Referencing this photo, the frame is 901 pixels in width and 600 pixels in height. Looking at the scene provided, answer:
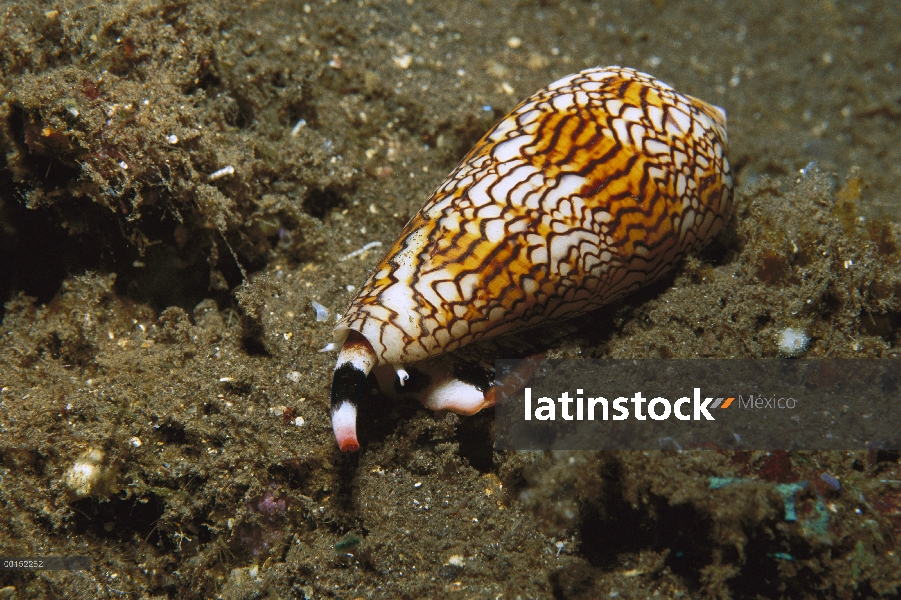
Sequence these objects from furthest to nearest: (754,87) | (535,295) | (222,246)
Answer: (754,87)
(222,246)
(535,295)

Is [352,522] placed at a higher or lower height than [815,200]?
lower

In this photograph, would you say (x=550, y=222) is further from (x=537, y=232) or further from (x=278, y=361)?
(x=278, y=361)

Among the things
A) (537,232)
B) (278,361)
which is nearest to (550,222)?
(537,232)

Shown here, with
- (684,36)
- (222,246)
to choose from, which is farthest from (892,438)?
(684,36)

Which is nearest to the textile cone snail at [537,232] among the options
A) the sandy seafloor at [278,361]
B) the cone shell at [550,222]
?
the cone shell at [550,222]

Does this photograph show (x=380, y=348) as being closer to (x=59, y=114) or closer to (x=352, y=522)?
(x=352, y=522)

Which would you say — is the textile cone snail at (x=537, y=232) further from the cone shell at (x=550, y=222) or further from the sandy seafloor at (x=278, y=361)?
the sandy seafloor at (x=278, y=361)

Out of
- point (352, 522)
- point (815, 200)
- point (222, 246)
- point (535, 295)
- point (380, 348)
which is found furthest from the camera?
point (222, 246)
